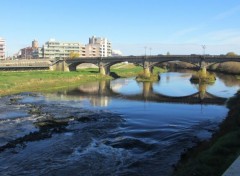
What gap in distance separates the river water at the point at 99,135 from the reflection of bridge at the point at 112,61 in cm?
4606

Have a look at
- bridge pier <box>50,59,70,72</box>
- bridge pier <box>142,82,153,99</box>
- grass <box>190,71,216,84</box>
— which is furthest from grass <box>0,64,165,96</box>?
grass <box>190,71,216,84</box>

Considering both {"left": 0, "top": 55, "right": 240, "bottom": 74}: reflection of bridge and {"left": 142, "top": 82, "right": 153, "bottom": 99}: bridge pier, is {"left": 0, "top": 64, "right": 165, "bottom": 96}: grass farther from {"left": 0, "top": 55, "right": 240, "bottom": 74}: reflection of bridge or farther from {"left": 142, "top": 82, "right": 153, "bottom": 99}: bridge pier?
{"left": 142, "top": 82, "right": 153, "bottom": 99}: bridge pier

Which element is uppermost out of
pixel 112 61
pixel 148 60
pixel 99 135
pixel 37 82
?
pixel 148 60

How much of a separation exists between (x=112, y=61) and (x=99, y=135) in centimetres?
8469

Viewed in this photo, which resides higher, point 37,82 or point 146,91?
point 37,82

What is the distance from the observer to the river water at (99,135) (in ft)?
73.6

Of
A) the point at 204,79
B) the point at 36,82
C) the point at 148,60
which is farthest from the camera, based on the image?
the point at 148,60

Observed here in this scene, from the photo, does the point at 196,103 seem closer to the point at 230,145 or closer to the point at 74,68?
the point at 230,145

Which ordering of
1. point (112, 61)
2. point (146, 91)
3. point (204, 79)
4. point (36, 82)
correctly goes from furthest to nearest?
point (112, 61)
point (204, 79)
point (36, 82)
point (146, 91)

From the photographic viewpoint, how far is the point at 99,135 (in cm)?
3095

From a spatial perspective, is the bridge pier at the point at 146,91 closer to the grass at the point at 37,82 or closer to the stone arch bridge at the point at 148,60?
the grass at the point at 37,82

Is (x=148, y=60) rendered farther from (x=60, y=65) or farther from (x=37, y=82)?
(x=37, y=82)

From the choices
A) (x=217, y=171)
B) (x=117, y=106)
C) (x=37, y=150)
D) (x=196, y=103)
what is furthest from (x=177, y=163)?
(x=196, y=103)

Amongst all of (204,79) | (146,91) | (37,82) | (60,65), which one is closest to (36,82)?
(37,82)
